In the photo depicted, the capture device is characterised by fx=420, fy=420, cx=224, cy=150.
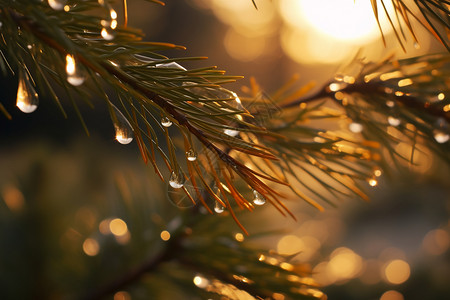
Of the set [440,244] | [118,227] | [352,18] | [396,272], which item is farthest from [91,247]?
[440,244]

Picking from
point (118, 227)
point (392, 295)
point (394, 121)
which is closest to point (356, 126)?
point (394, 121)

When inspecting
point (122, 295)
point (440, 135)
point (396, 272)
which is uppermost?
point (396, 272)

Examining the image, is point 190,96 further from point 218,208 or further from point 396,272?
point 396,272

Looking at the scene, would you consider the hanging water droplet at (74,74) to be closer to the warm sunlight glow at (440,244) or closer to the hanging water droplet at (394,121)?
the hanging water droplet at (394,121)

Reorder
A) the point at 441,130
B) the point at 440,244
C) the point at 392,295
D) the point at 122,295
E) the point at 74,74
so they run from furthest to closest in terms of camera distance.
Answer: the point at 440,244
the point at 392,295
the point at 122,295
the point at 441,130
the point at 74,74

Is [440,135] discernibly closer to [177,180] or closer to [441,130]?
[441,130]

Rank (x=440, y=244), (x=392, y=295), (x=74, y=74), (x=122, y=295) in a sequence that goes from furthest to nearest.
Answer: (x=440, y=244) → (x=392, y=295) → (x=122, y=295) → (x=74, y=74)

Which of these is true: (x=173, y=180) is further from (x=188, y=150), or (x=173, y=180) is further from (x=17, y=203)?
(x=17, y=203)

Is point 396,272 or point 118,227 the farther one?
point 396,272

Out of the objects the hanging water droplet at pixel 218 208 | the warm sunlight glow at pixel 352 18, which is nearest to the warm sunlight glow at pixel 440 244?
the warm sunlight glow at pixel 352 18

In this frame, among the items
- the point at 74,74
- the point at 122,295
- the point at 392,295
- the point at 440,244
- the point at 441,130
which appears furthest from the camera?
the point at 440,244

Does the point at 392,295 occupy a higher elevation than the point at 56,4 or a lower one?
higher
